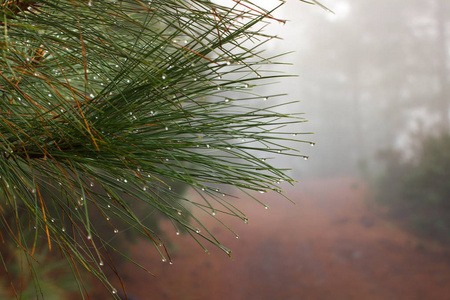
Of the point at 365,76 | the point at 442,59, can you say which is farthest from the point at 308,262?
the point at 442,59

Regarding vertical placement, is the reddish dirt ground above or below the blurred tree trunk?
below

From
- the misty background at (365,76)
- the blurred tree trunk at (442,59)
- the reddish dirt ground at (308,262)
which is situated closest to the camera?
the reddish dirt ground at (308,262)

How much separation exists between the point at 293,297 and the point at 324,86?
7.82 feet

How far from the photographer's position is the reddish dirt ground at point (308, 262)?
3885 mm

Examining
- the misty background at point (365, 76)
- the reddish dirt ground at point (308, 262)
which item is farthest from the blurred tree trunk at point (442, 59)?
the reddish dirt ground at point (308, 262)

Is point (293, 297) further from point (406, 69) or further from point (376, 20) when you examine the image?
point (376, 20)

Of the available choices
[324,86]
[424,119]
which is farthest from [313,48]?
[424,119]

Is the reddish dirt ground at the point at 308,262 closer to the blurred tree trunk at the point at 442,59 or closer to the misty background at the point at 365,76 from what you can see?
the misty background at the point at 365,76

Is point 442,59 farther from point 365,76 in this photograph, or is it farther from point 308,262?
point 308,262

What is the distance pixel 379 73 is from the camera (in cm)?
477

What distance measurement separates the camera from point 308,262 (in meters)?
4.21

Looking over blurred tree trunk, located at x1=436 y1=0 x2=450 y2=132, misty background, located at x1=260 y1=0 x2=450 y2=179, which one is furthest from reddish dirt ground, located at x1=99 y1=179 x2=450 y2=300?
blurred tree trunk, located at x1=436 y1=0 x2=450 y2=132

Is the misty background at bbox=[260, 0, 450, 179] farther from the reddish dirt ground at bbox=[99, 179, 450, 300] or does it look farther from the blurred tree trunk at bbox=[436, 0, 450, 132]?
the reddish dirt ground at bbox=[99, 179, 450, 300]

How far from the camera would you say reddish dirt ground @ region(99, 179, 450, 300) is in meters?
3.88
